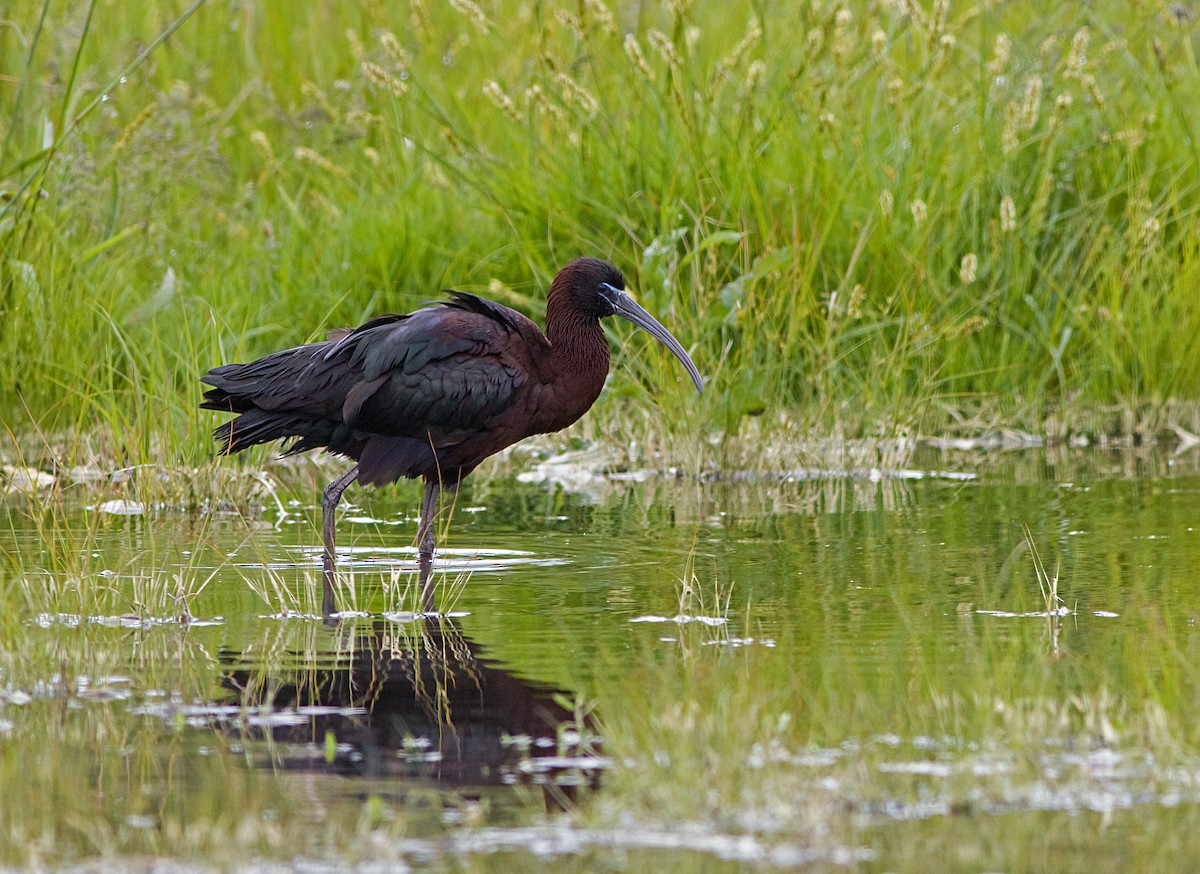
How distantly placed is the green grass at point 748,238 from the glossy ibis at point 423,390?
0.98 metres

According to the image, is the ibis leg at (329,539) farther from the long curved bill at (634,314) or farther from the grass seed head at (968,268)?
the grass seed head at (968,268)

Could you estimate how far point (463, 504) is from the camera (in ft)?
27.1

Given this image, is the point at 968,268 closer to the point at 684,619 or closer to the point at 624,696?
the point at 684,619

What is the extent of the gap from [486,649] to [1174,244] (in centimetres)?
619

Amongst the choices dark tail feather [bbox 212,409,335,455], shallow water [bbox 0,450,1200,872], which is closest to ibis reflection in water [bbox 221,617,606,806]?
shallow water [bbox 0,450,1200,872]

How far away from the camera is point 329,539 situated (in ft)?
21.5

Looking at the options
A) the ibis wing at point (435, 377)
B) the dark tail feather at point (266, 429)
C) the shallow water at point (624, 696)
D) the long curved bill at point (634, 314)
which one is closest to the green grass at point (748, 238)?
the dark tail feather at point (266, 429)

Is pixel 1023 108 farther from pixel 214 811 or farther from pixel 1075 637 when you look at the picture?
pixel 214 811

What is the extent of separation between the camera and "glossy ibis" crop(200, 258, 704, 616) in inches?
269

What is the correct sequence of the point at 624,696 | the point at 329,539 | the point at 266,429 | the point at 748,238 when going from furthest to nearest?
the point at 748,238
the point at 266,429
the point at 329,539
the point at 624,696

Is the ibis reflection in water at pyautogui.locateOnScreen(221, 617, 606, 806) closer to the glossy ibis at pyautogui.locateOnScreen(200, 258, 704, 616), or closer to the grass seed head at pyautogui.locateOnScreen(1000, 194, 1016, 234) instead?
the glossy ibis at pyautogui.locateOnScreen(200, 258, 704, 616)

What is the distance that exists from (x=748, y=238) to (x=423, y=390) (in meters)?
3.27

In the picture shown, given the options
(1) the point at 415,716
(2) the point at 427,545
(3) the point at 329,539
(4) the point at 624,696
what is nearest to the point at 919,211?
(2) the point at 427,545

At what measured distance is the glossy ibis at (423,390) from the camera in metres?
6.83
